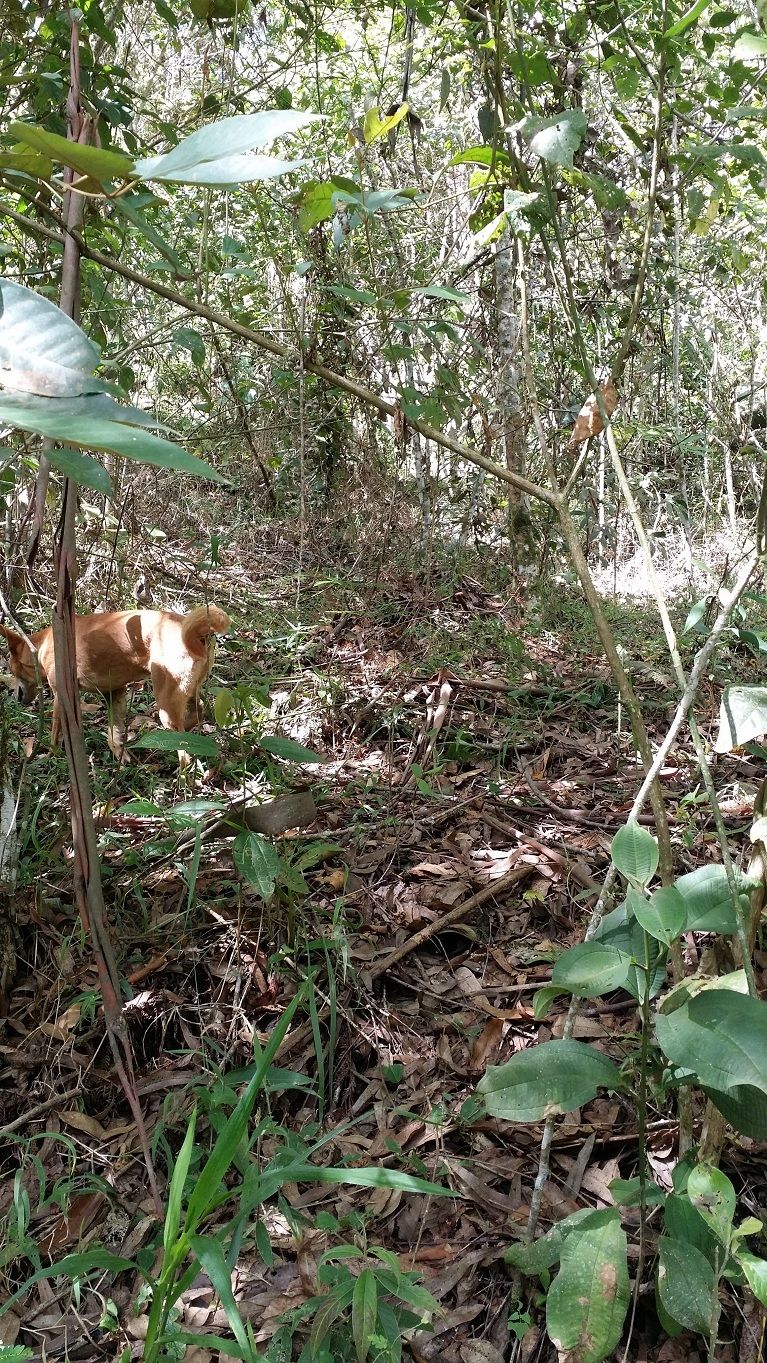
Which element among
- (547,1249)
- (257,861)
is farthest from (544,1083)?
(257,861)

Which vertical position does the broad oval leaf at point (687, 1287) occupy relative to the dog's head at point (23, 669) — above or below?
below

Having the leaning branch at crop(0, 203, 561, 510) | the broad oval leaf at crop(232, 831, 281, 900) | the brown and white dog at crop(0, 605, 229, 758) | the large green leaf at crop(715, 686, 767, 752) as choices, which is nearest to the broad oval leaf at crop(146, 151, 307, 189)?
the leaning branch at crop(0, 203, 561, 510)

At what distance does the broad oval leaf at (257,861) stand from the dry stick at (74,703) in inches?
15.6

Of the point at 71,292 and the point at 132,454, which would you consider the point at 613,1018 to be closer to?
the point at 71,292

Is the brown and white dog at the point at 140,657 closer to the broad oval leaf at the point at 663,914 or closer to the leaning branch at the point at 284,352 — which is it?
the leaning branch at the point at 284,352

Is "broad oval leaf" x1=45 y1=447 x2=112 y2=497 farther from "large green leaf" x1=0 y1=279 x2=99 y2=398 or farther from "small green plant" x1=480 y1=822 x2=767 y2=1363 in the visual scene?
"small green plant" x1=480 y1=822 x2=767 y2=1363

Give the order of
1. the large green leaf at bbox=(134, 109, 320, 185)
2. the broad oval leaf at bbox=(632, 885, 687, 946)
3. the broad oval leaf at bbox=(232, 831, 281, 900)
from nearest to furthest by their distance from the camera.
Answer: the large green leaf at bbox=(134, 109, 320, 185) → the broad oval leaf at bbox=(632, 885, 687, 946) → the broad oval leaf at bbox=(232, 831, 281, 900)

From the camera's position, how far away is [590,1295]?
1.20 metres

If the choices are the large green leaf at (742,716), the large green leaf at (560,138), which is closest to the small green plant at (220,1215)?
the large green leaf at (742,716)

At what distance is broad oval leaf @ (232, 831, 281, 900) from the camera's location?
184 centimetres

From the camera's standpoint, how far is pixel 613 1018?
192 cm

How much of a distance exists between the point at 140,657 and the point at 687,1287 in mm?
2620

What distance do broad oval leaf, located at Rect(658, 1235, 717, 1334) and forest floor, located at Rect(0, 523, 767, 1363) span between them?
0.18 meters

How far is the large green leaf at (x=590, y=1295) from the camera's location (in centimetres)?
118
